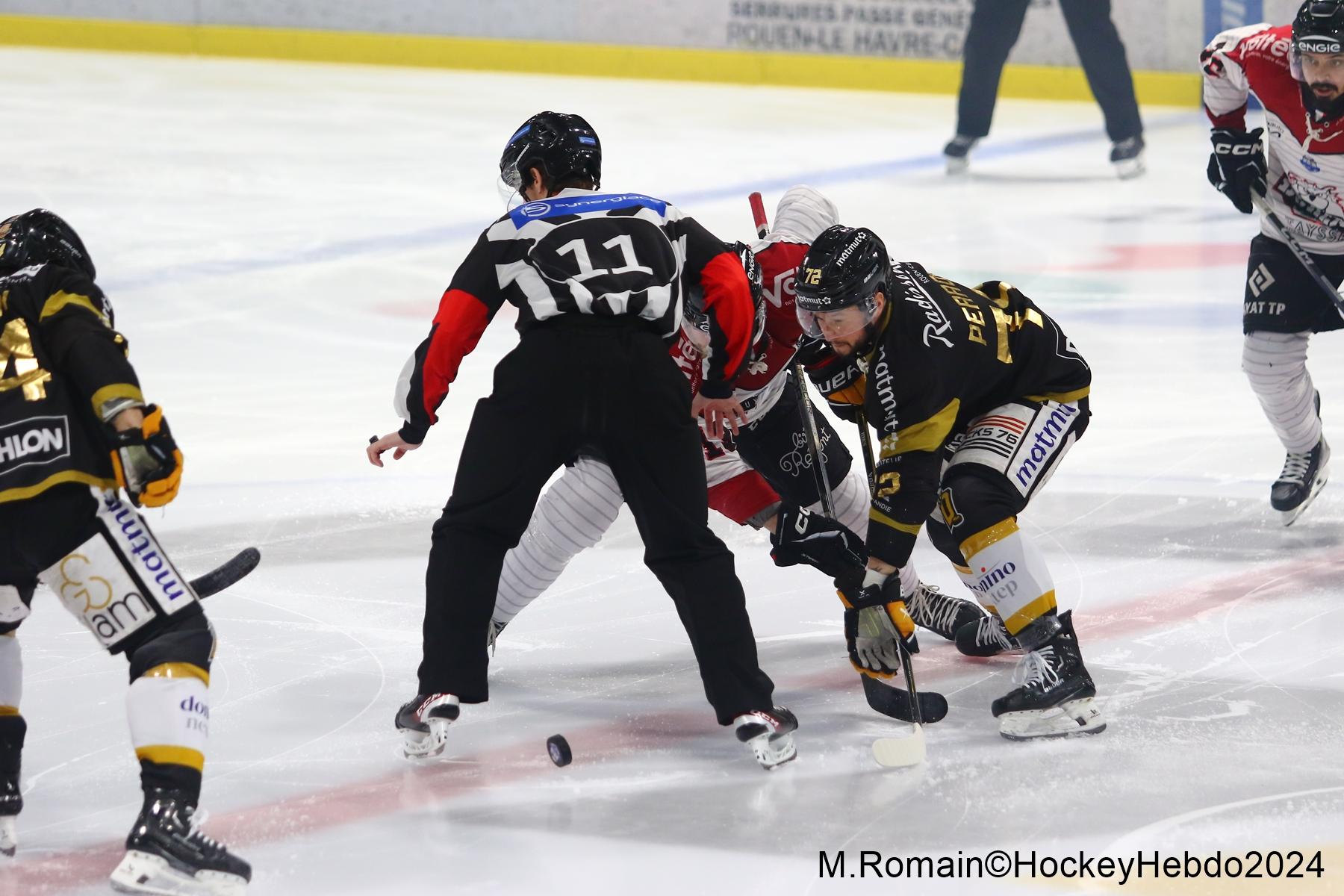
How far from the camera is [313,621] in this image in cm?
383

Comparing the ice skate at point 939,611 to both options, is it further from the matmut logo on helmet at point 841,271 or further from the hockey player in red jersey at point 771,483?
the matmut logo on helmet at point 841,271

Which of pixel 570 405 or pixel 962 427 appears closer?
pixel 570 405

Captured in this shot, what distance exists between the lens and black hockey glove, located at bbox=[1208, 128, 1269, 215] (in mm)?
4457

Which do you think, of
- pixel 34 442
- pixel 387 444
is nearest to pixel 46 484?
pixel 34 442

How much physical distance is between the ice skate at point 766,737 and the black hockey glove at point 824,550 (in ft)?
1.07

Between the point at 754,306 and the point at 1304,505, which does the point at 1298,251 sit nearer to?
the point at 1304,505

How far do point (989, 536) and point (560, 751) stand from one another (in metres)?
0.83

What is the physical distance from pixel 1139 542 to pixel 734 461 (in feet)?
3.82

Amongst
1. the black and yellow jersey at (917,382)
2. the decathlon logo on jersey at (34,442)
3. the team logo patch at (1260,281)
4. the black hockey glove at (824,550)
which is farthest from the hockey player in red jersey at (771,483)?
the team logo patch at (1260,281)

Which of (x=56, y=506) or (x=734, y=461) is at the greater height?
(x=56, y=506)

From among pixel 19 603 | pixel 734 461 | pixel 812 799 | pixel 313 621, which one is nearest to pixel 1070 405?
pixel 734 461

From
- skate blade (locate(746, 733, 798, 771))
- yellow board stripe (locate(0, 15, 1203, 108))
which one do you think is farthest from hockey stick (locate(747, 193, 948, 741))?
yellow board stripe (locate(0, 15, 1203, 108))

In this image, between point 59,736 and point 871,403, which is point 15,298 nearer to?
point 59,736

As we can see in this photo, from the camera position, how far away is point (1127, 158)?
945 centimetres
